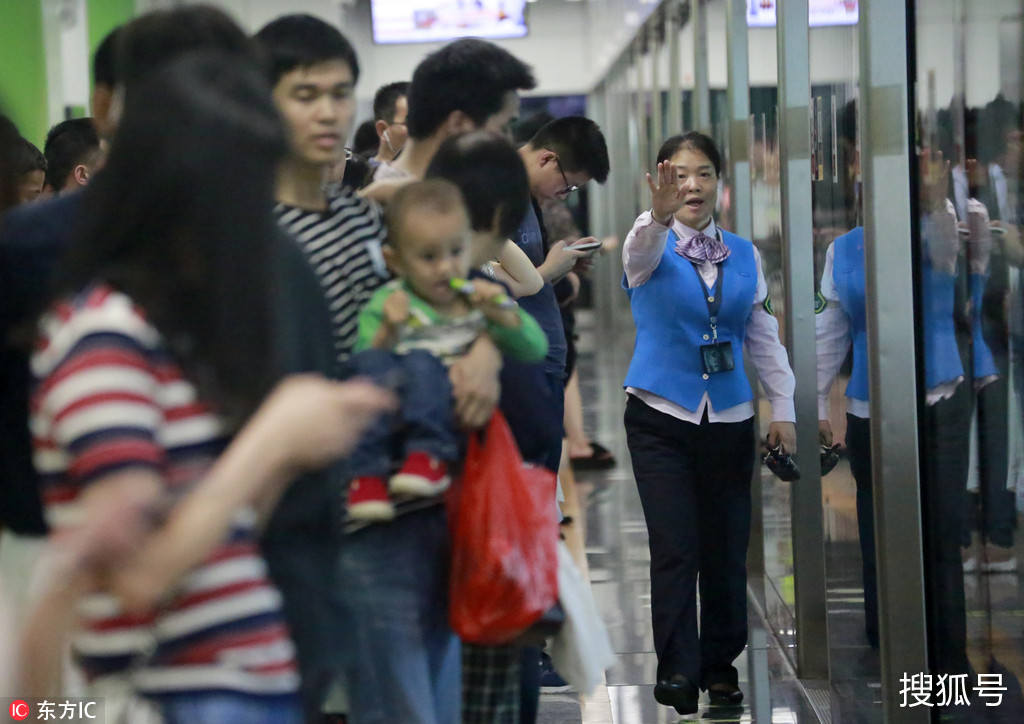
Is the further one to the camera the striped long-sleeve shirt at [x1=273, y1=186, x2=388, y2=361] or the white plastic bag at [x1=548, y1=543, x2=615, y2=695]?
the white plastic bag at [x1=548, y1=543, x2=615, y2=695]

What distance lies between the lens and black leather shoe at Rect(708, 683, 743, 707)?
14.5ft

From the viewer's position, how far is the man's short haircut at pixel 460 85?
2918 millimetres

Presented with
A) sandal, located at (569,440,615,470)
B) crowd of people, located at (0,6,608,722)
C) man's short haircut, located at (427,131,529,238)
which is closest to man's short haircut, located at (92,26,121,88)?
crowd of people, located at (0,6,608,722)

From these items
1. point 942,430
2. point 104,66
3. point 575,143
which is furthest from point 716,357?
point 104,66

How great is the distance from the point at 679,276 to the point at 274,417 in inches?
119

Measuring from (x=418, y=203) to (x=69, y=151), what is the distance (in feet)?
6.77

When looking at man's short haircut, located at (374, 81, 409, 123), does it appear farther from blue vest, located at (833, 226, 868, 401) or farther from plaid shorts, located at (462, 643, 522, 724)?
plaid shorts, located at (462, 643, 522, 724)

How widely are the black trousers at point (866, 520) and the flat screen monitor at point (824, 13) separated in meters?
1.12

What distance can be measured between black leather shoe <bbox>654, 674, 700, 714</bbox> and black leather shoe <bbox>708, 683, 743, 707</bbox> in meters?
0.24

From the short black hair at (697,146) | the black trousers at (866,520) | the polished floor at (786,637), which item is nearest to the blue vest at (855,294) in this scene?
the black trousers at (866,520)

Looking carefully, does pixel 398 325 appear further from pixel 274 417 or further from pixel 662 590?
pixel 662 590

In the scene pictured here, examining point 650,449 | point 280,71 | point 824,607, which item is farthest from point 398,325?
point 824,607

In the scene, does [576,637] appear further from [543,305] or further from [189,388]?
[543,305]

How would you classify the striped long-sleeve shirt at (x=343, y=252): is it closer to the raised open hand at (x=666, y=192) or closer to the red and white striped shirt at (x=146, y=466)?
the red and white striped shirt at (x=146, y=466)
